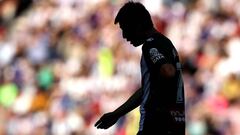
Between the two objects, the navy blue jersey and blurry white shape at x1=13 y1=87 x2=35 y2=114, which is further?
blurry white shape at x1=13 y1=87 x2=35 y2=114

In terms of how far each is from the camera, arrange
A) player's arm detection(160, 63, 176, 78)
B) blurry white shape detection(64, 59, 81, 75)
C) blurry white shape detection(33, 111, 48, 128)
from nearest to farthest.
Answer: player's arm detection(160, 63, 176, 78)
blurry white shape detection(33, 111, 48, 128)
blurry white shape detection(64, 59, 81, 75)

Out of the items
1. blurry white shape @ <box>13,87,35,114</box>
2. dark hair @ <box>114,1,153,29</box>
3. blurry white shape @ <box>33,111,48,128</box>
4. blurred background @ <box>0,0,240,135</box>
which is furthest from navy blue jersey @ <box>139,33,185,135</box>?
blurry white shape @ <box>13,87,35,114</box>

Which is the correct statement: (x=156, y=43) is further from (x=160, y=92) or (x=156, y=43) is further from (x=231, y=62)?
(x=231, y=62)

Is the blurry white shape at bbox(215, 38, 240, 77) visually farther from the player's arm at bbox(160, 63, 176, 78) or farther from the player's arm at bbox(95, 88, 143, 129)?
the player's arm at bbox(160, 63, 176, 78)

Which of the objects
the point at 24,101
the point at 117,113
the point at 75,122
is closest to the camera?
the point at 117,113

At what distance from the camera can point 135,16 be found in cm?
641

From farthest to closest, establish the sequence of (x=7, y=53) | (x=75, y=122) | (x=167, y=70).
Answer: (x=7, y=53) < (x=75, y=122) < (x=167, y=70)

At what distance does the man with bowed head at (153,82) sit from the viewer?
6.29 metres

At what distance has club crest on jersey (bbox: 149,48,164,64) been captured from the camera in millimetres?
6219

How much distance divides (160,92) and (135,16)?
531mm

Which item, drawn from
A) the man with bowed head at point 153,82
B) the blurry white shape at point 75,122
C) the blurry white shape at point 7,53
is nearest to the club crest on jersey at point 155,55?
the man with bowed head at point 153,82

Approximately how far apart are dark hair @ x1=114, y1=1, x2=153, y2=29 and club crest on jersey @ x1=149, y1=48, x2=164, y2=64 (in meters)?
0.21

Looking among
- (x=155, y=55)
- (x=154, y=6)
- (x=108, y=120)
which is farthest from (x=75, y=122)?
(x=155, y=55)

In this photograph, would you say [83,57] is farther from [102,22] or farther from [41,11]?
[41,11]
